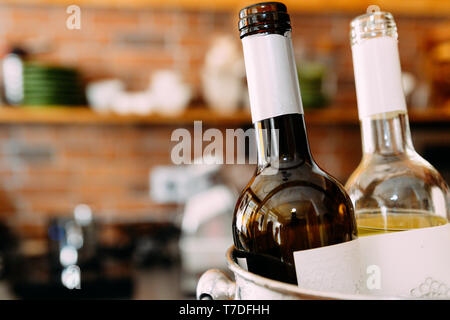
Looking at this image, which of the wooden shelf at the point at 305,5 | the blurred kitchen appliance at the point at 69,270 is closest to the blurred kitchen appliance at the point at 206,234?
the blurred kitchen appliance at the point at 69,270

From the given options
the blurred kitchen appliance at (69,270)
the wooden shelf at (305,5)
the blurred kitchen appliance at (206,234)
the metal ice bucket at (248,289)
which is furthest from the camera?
the wooden shelf at (305,5)

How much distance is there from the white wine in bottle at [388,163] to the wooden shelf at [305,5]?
5.13ft

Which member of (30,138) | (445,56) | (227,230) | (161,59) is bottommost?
(227,230)

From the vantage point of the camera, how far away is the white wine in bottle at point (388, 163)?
1.03 ft

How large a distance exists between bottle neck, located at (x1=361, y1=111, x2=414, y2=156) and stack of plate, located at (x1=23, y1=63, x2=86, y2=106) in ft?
5.17

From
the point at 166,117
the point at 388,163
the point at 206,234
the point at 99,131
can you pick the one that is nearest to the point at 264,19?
the point at 388,163

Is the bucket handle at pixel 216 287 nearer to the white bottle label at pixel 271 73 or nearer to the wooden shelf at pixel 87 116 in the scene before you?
the white bottle label at pixel 271 73

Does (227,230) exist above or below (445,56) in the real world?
below

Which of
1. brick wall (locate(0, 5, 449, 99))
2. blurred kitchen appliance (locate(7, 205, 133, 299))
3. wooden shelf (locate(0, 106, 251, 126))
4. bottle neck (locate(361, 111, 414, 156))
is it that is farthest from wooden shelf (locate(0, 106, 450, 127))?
bottle neck (locate(361, 111, 414, 156))

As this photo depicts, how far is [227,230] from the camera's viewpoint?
1500 mm

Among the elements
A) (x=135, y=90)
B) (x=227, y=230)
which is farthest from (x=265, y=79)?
(x=135, y=90)

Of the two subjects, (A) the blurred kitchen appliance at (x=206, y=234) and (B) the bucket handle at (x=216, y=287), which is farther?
(A) the blurred kitchen appliance at (x=206, y=234)

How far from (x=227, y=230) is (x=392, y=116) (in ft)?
3.94

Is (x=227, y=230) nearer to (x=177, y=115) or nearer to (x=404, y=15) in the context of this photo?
(x=177, y=115)
